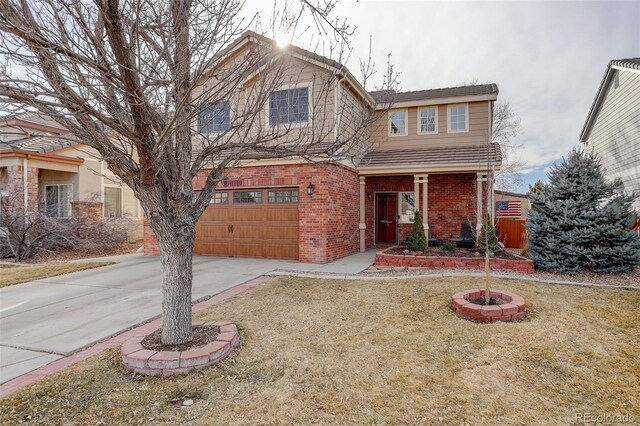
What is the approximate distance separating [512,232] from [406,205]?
4146 mm

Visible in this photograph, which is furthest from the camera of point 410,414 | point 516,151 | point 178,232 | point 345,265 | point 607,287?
point 516,151

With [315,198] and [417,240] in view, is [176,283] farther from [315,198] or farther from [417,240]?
[417,240]

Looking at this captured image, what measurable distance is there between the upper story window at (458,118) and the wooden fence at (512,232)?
158 inches

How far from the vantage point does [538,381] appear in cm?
323

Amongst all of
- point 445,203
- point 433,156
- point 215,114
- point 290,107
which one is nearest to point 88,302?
point 215,114

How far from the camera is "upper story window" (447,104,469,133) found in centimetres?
1262

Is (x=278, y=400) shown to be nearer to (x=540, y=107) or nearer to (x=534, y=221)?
(x=534, y=221)

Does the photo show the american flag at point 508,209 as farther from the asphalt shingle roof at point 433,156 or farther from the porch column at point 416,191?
the porch column at point 416,191

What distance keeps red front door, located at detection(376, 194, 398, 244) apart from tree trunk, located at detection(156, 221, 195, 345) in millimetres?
10829

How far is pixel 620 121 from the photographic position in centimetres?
1247

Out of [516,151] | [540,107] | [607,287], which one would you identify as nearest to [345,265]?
[607,287]

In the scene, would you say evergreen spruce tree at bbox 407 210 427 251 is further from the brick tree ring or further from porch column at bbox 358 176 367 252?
the brick tree ring

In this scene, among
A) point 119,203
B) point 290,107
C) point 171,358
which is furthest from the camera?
point 119,203

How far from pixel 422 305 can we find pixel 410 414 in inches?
113
